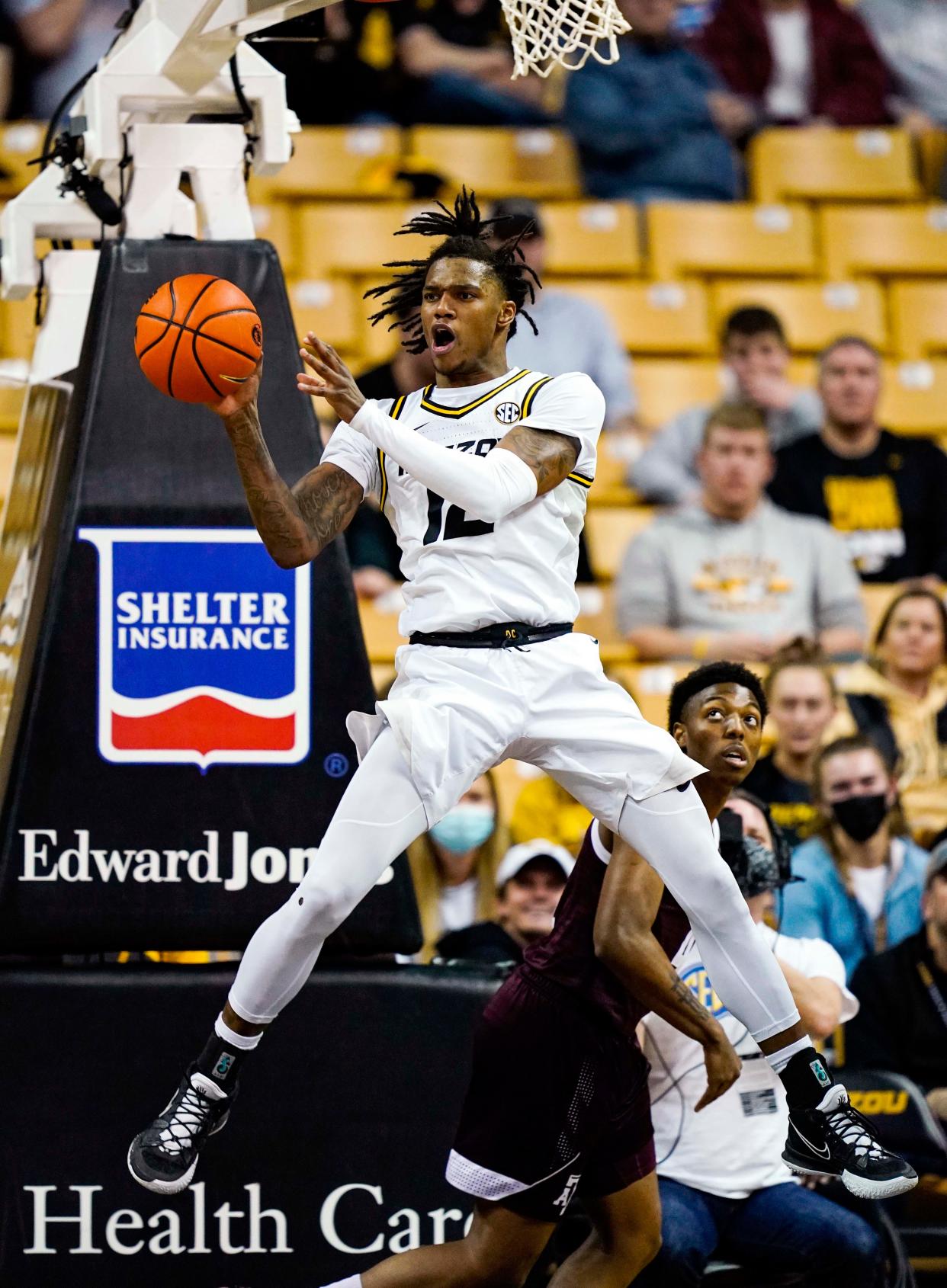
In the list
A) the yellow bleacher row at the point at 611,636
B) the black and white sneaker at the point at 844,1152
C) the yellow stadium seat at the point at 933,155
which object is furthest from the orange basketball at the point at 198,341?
the yellow stadium seat at the point at 933,155

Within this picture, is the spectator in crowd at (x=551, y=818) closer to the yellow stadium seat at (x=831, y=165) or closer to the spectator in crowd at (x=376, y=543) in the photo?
the spectator in crowd at (x=376, y=543)

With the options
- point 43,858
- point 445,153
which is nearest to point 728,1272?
point 43,858

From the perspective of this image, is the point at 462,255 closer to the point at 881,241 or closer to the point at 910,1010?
the point at 910,1010

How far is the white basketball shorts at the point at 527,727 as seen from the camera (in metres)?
4.19

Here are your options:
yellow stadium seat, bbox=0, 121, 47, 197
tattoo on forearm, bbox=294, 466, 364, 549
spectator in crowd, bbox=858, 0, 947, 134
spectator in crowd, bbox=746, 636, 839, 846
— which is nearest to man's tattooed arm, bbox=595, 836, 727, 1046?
tattoo on forearm, bbox=294, 466, 364, 549

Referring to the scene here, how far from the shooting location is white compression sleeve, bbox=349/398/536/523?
4051 millimetres

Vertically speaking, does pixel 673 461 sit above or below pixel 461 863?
above

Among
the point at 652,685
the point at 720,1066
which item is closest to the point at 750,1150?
the point at 720,1066

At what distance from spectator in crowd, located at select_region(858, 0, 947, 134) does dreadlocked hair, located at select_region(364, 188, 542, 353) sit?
728 centimetres

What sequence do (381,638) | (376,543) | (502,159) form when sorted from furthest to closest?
(502,159) < (381,638) < (376,543)

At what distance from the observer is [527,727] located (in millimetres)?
4238

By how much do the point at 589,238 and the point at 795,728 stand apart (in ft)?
12.6

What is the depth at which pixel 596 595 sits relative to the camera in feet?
28.6

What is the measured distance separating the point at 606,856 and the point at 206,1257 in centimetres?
138
